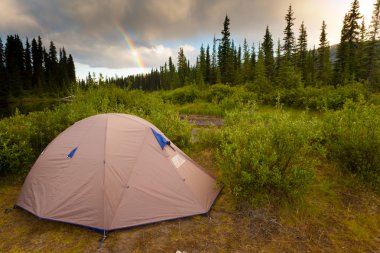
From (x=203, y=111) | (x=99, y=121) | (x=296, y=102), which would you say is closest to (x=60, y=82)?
(x=203, y=111)

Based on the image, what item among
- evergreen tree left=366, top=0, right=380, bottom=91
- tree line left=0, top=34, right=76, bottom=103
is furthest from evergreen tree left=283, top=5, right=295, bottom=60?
tree line left=0, top=34, right=76, bottom=103

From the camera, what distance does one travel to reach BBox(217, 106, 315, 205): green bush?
496 centimetres

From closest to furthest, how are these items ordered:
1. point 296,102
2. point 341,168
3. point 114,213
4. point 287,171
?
point 114,213 → point 287,171 → point 341,168 → point 296,102

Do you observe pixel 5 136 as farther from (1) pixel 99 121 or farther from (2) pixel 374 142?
(2) pixel 374 142

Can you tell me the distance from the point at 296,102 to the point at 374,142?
53.0ft

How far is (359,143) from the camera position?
5926 millimetres

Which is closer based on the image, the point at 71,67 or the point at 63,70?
the point at 63,70

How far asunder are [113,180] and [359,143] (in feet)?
19.5

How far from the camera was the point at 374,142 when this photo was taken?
18.7 feet

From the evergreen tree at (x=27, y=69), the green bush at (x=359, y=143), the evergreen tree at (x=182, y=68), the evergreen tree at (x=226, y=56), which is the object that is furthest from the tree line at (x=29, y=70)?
the green bush at (x=359, y=143)

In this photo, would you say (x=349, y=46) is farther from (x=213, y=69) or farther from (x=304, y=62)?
(x=213, y=69)

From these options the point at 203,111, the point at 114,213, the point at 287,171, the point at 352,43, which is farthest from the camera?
the point at 352,43

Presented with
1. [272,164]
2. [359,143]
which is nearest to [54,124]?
[272,164]

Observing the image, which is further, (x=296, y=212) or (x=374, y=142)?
(x=374, y=142)
